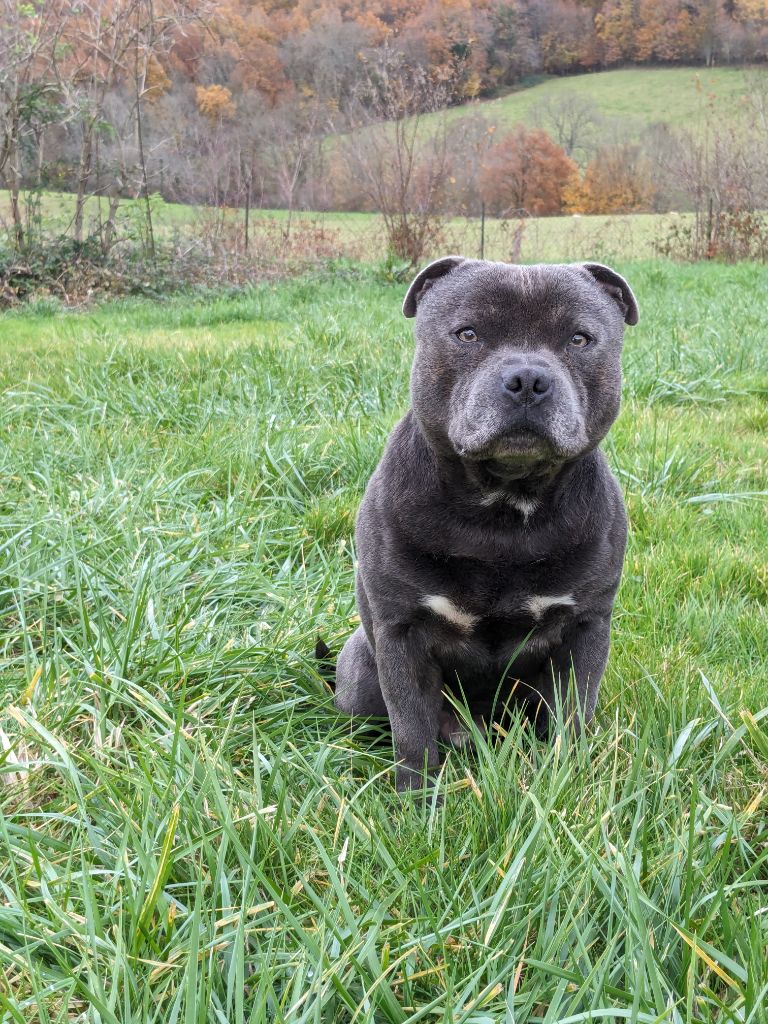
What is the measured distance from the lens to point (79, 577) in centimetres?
288

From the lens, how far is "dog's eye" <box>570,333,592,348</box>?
214cm

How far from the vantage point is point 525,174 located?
68.0 ft

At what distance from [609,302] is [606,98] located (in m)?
38.8

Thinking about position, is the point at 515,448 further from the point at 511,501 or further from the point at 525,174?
the point at 525,174

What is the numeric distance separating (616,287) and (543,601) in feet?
2.95

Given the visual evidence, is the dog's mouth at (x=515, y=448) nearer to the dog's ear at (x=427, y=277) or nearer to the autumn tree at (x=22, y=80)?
the dog's ear at (x=427, y=277)

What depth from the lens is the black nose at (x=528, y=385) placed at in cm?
197

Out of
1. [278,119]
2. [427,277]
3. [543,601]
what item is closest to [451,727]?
[543,601]

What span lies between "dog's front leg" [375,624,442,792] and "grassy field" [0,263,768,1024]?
85 millimetres

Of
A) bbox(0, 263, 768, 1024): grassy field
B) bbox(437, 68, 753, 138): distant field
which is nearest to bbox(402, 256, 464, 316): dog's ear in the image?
bbox(0, 263, 768, 1024): grassy field

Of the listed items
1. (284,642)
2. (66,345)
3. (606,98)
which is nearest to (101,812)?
(284,642)

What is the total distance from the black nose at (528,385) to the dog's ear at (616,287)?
0.51 m

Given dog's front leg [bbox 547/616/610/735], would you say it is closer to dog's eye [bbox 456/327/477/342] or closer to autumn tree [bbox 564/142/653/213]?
dog's eye [bbox 456/327/477/342]

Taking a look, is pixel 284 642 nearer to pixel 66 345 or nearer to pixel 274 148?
pixel 66 345
